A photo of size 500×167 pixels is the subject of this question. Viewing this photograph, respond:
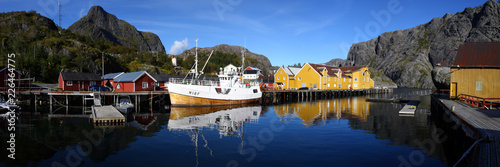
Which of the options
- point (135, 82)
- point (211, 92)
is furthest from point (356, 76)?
point (135, 82)

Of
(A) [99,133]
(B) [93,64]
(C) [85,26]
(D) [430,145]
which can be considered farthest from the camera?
(C) [85,26]

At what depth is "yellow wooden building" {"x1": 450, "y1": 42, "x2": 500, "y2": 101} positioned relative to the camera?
29.3 meters

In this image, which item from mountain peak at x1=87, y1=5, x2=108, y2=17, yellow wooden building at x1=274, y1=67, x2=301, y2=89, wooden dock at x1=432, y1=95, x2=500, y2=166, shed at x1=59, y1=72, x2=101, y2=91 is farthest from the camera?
mountain peak at x1=87, y1=5, x2=108, y2=17

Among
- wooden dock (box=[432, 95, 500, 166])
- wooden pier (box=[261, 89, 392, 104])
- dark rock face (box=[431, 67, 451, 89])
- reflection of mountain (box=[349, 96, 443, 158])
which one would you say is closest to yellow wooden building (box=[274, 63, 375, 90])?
wooden pier (box=[261, 89, 392, 104])

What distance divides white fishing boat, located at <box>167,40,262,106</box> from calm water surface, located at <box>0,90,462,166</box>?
480 inches

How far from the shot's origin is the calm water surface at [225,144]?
580 inches

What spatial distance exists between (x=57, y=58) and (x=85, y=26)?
406ft

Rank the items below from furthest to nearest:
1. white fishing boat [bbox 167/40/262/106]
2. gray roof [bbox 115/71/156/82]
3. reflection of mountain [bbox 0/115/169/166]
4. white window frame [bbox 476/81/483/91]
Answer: gray roof [bbox 115/71/156/82] < white fishing boat [bbox 167/40/262/106] < white window frame [bbox 476/81/483/91] < reflection of mountain [bbox 0/115/169/166]

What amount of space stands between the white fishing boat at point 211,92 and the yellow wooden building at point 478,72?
88.6 ft

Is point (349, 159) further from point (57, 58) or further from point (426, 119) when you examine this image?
point (57, 58)

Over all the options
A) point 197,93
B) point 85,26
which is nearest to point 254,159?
point 197,93

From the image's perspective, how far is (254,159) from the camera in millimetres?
15141

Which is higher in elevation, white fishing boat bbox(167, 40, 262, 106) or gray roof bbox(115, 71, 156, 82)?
gray roof bbox(115, 71, 156, 82)

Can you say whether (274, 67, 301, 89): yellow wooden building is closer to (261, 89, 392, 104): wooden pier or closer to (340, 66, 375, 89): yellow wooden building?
(261, 89, 392, 104): wooden pier
